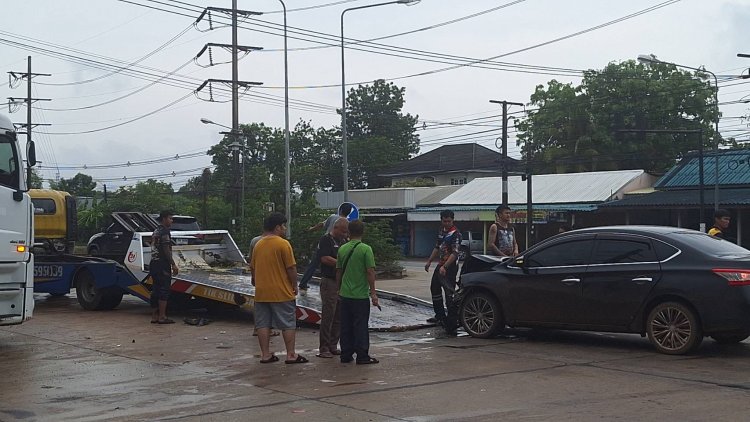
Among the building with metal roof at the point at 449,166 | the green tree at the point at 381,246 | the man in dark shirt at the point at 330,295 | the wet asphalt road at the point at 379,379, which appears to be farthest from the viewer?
the building with metal roof at the point at 449,166

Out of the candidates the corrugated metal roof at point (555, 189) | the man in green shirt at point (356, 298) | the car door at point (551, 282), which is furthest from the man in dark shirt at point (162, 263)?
the corrugated metal roof at point (555, 189)

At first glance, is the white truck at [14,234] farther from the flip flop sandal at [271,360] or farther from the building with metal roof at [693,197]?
the building with metal roof at [693,197]

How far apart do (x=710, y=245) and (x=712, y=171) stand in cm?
3470

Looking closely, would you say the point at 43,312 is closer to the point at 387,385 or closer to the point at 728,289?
the point at 387,385

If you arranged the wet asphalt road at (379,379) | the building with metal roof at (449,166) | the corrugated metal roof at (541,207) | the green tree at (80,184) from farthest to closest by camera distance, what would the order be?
the green tree at (80,184)
the building with metal roof at (449,166)
the corrugated metal roof at (541,207)
the wet asphalt road at (379,379)

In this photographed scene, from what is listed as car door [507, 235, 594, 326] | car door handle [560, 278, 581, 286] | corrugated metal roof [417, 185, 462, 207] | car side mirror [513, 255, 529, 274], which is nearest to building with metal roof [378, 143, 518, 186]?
corrugated metal roof [417, 185, 462, 207]

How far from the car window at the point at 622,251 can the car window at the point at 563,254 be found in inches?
6.1

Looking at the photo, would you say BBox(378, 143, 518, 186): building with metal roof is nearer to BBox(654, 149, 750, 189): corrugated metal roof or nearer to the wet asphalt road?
BBox(654, 149, 750, 189): corrugated metal roof

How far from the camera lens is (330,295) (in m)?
11.4

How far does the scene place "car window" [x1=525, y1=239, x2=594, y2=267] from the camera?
11.8 m

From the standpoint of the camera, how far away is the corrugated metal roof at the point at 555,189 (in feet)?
154

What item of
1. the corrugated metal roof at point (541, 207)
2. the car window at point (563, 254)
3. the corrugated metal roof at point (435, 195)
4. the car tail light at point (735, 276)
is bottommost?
the car tail light at point (735, 276)

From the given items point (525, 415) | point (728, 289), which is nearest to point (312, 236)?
point (728, 289)

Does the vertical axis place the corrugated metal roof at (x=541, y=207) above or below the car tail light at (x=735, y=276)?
above
